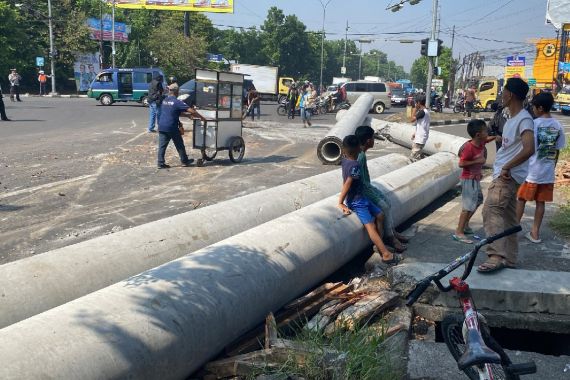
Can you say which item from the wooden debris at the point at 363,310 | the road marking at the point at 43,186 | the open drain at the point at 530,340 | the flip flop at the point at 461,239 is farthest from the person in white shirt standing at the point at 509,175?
the road marking at the point at 43,186

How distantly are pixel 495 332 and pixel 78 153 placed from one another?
9.88m

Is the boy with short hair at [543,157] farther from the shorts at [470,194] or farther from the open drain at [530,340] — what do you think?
the open drain at [530,340]

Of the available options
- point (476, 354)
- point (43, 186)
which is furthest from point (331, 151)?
point (476, 354)

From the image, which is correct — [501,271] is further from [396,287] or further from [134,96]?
[134,96]

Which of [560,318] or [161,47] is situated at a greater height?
[161,47]

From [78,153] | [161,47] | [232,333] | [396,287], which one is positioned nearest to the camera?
[232,333]

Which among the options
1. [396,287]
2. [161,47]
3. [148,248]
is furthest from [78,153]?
[161,47]

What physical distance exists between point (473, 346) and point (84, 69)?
47515mm

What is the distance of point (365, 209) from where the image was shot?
217 inches

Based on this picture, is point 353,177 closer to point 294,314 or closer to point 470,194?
point 470,194

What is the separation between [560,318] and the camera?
14.0 feet

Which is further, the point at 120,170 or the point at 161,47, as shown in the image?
the point at 161,47

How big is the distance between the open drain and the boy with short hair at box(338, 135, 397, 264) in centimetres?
114

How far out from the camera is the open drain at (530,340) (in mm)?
4480
